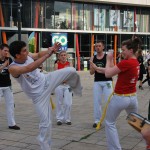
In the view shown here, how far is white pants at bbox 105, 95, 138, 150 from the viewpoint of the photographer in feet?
17.2

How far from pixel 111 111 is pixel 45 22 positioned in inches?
982

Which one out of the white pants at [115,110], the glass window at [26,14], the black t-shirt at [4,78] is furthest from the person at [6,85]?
the glass window at [26,14]

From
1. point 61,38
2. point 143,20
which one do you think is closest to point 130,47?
point 61,38

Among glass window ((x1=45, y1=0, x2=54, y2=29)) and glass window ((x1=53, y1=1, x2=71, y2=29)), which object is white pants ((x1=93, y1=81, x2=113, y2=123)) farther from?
glass window ((x1=53, y1=1, x2=71, y2=29))

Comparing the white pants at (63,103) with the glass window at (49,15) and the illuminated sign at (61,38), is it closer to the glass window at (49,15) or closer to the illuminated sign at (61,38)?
the illuminated sign at (61,38)

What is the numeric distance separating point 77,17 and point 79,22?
1.65 feet

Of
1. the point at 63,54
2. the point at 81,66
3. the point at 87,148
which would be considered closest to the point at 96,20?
the point at 81,66

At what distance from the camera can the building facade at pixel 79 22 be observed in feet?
92.4

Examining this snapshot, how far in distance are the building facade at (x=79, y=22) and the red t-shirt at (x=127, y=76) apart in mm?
21687

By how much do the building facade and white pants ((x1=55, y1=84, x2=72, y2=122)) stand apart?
18.9 m

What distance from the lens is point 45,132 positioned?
504cm

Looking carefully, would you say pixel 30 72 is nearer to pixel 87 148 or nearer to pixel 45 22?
pixel 87 148

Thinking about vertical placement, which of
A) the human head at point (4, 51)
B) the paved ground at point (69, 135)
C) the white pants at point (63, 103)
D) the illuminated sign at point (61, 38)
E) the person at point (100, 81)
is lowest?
the paved ground at point (69, 135)

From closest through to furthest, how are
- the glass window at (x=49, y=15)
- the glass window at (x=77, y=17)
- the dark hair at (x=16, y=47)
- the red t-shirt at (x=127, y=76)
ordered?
the dark hair at (x=16, y=47)
the red t-shirt at (x=127, y=76)
the glass window at (x=49, y=15)
the glass window at (x=77, y=17)
